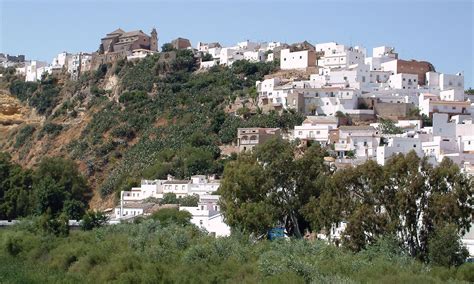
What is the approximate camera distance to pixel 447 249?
22.9 m

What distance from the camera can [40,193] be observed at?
4181 cm

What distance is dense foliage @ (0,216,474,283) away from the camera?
21016mm

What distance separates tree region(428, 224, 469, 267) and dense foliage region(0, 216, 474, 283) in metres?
0.89

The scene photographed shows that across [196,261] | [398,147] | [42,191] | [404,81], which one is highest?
[404,81]

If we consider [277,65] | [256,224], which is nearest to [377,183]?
[256,224]

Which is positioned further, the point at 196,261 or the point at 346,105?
the point at 346,105

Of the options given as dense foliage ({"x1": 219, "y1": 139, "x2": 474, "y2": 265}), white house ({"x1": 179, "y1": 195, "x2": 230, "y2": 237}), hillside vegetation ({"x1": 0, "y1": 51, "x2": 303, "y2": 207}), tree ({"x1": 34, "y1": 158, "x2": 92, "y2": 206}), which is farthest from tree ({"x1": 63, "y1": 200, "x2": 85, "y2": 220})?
dense foliage ({"x1": 219, "y1": 139, "x2": 474, "y2": 265})

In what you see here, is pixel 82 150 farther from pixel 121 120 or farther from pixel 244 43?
pixel 244 43

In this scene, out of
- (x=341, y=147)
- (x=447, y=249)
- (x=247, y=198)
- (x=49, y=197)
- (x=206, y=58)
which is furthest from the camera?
(x=206, y=58)

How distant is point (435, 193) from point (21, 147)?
45.7 m

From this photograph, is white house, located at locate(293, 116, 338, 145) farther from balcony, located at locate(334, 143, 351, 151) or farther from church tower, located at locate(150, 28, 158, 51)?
church tower, located at locate(150, 28, 158, 51)

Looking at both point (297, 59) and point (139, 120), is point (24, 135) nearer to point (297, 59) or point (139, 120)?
point (139, 120)

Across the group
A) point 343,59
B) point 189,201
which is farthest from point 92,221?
point 343,59

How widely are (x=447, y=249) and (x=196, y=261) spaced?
7319mm
